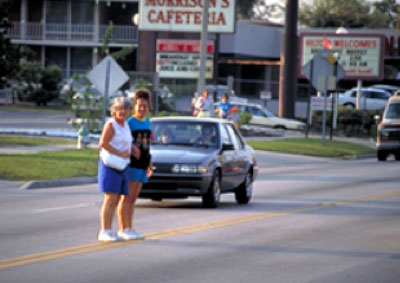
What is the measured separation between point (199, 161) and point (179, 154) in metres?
0.39

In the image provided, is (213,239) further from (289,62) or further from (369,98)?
(369,98)

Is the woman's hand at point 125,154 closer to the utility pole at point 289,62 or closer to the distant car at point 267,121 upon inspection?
the distant car at point 267,121

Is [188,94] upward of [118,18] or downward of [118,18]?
A: downward

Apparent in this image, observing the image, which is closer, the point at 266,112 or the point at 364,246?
the point at 364,246

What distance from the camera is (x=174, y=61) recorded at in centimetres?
4603

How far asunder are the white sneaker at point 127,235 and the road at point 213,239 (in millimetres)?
190

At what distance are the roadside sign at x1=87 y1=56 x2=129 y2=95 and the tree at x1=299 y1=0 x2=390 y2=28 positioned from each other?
81695 millimetres

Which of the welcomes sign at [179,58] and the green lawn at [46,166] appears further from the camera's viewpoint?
the welcomes sign at [179,58]

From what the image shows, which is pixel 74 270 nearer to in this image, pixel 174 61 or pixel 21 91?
pixel 174 61

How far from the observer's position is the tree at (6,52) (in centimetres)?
2633

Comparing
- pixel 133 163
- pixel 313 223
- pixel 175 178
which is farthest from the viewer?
pixel 175 178

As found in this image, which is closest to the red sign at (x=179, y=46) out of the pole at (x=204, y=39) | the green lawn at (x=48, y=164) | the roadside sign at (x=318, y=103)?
the roadside sign at (x=318, y=103)

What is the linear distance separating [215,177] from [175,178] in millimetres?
804

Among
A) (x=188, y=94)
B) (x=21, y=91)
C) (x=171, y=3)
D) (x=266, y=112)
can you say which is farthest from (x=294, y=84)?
(x=21, y=91)
